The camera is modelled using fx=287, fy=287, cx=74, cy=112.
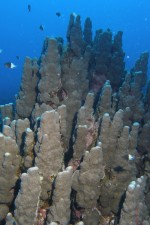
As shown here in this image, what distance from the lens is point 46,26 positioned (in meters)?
106

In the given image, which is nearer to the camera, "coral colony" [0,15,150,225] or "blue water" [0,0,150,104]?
"coral colony" [0,15,150,225]

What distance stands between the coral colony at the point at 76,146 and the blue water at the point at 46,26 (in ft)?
52.1

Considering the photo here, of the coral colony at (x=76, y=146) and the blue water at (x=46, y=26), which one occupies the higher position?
the blue water at (x=46, y=26)

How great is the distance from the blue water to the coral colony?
15.9m

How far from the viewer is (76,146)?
505 cm

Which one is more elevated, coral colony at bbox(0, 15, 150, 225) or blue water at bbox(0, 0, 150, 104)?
blue water at bbox(0, 0, 150, 104)

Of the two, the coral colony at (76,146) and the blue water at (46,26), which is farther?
the blue water at (46,26)

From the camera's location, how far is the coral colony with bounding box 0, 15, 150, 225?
397 centimetres

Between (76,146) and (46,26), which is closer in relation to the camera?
(76,146)

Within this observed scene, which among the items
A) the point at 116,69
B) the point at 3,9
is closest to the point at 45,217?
the point at 116,69

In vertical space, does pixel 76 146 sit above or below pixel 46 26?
below

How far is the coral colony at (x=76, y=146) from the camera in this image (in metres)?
3.97

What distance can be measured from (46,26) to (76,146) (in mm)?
106340

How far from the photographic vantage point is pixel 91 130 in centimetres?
609
